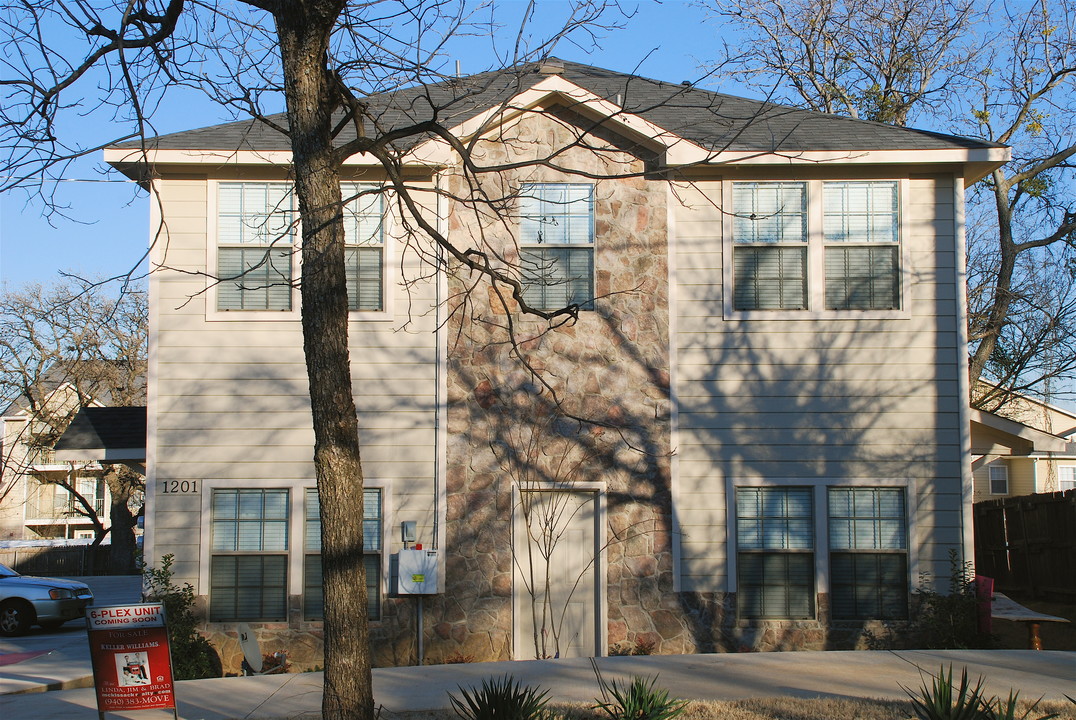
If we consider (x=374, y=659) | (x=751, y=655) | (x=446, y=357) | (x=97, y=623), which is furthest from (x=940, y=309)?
(x=97, y=623)

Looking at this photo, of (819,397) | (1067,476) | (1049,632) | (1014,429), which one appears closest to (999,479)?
(1067,476)

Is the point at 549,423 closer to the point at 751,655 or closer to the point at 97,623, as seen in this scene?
the point at 751,655

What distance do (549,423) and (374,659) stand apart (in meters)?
3.16

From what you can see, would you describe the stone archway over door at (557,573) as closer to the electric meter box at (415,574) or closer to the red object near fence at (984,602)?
the electric meter box at (415,574)

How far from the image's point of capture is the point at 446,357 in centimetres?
1148

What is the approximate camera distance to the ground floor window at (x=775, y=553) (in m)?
11.3

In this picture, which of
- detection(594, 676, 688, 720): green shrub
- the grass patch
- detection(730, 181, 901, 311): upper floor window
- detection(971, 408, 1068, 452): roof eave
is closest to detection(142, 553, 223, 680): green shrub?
the grass patch

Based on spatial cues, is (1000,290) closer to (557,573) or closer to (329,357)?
(557,573)

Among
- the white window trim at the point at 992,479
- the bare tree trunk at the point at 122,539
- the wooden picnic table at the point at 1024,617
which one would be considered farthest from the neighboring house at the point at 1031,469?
the bare tree trunk at the point at 122,539

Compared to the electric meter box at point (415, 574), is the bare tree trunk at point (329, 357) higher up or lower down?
higher up

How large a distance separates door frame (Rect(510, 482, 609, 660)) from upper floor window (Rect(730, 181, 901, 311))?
2.67 m

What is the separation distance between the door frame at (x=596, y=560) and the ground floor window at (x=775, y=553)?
1463mm

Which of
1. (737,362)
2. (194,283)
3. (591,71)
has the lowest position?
(737,362)

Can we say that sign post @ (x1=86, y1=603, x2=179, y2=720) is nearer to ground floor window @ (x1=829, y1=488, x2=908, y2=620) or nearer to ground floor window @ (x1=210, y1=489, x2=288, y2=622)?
ground floor window @ (x1=210, y1=489, x2=288, y2=622)
